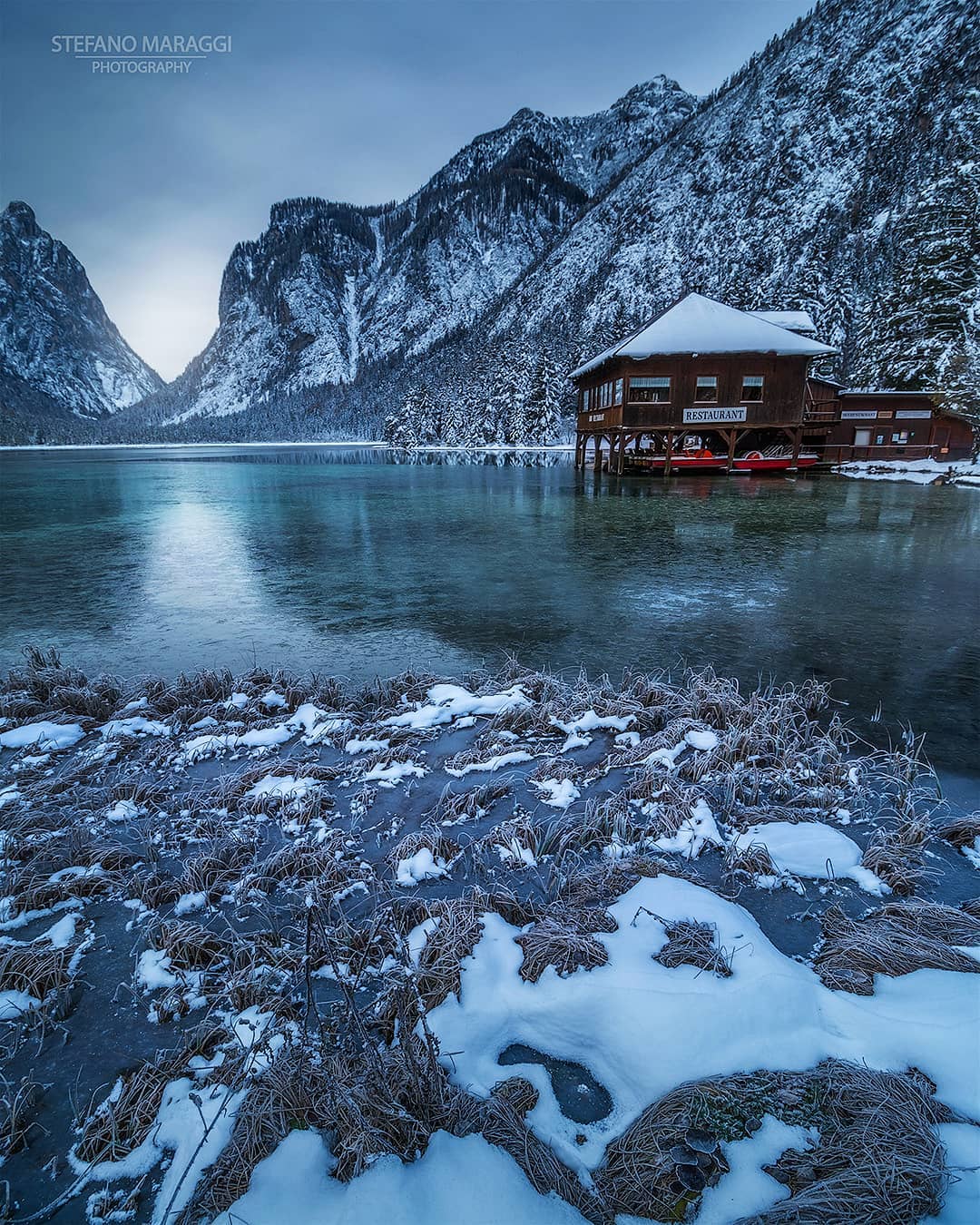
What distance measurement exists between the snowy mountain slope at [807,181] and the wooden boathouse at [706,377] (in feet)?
84.9

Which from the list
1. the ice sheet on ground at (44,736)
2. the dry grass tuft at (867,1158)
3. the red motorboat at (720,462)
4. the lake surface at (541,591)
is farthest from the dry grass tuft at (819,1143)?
the red motorboat at (720,462)

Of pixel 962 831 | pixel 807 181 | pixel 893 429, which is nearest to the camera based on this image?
pixel 962 831

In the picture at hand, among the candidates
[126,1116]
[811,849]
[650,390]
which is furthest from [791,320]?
[126,1116]

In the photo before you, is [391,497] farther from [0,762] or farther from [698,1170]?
[698,1170]

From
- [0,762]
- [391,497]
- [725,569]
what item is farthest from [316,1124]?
[391,497]

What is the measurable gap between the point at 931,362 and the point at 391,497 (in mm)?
36532

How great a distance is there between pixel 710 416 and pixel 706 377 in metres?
1.78

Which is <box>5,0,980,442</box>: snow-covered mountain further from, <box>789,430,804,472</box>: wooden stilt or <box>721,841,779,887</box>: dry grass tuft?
<box>721,841,779,887</box>: dry grass tuft

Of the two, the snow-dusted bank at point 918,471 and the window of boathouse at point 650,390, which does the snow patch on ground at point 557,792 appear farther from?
the snow-dusted bank at point 918,471

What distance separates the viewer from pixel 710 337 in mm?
27047

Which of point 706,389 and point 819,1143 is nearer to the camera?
point 819,1143

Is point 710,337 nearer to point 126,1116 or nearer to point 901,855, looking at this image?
point 901,855

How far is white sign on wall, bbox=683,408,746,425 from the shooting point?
27.8m

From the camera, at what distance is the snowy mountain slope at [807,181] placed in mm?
71500
